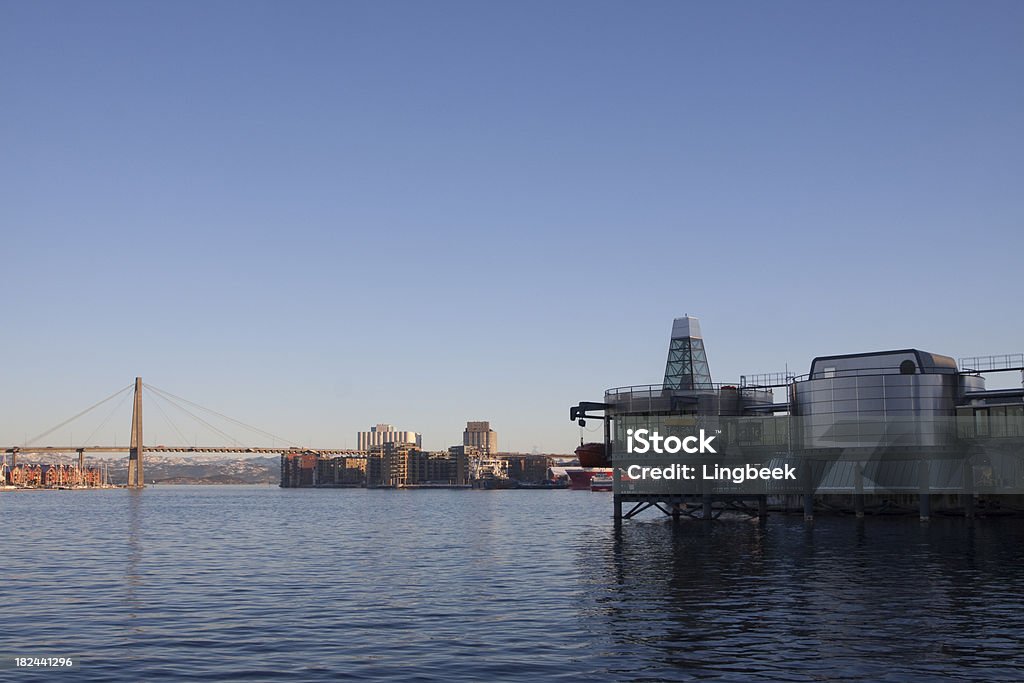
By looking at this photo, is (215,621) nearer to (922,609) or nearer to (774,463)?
(922,609)

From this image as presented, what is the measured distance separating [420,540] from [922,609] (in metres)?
54.5

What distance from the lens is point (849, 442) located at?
103 meters

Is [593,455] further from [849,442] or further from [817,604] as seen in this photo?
[817,604]

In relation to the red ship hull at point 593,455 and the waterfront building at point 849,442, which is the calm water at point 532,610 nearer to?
the waterfront building at point 849,442

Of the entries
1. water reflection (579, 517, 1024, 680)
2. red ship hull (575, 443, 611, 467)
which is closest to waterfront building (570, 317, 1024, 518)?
red ship hull (575, 443, 611, 467)

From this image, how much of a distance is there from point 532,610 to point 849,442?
7201 cm

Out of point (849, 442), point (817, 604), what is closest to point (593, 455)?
point (849, 442)

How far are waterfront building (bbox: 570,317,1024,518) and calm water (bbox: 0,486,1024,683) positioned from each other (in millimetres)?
20454

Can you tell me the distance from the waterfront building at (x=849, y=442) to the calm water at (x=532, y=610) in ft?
67.1

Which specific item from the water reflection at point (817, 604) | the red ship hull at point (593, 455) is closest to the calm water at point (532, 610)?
the water reflection at point (817, 604)

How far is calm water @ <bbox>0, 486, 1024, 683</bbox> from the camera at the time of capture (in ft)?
94.2

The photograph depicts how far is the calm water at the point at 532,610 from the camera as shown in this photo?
28703 millimetres

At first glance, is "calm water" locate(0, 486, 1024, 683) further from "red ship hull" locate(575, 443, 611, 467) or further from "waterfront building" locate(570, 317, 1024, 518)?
"red ship hull" locate(575, 443, 611, 467)

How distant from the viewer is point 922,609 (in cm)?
3847
